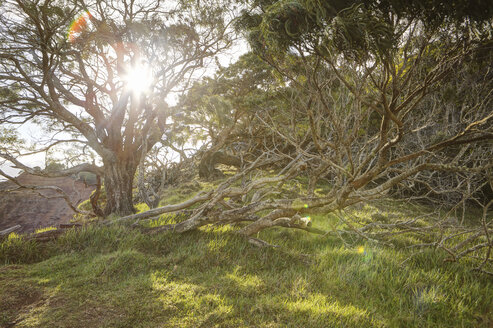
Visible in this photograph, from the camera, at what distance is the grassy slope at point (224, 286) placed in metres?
2.55

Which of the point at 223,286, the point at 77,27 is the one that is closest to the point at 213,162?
the point at 77,27

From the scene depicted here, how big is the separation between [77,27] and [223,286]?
26.6 ft

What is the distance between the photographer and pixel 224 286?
10.3 feet

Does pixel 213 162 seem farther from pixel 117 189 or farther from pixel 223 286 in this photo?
pixel 223 286

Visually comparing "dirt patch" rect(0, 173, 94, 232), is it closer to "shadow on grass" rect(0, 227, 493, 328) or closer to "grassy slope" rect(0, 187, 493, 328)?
"grassy slope" rect(0, 187, 493, 328)

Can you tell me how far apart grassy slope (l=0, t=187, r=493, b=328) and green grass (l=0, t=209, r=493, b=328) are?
0.6 inches

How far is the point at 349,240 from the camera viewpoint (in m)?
5.14

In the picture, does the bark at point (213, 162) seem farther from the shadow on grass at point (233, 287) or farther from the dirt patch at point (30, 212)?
the shadow on grass at point (233, 287)

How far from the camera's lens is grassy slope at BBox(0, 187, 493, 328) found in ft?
8.38

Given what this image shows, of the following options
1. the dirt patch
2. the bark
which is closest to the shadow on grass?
the bark

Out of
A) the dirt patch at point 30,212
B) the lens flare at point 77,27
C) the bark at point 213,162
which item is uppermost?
the lens flare at point 77,27

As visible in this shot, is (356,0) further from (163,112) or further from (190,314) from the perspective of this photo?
(163,112)

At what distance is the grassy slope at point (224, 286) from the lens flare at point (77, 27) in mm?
5528

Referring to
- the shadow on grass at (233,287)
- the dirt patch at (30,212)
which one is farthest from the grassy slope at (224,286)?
the dirt patch at (30,212)
